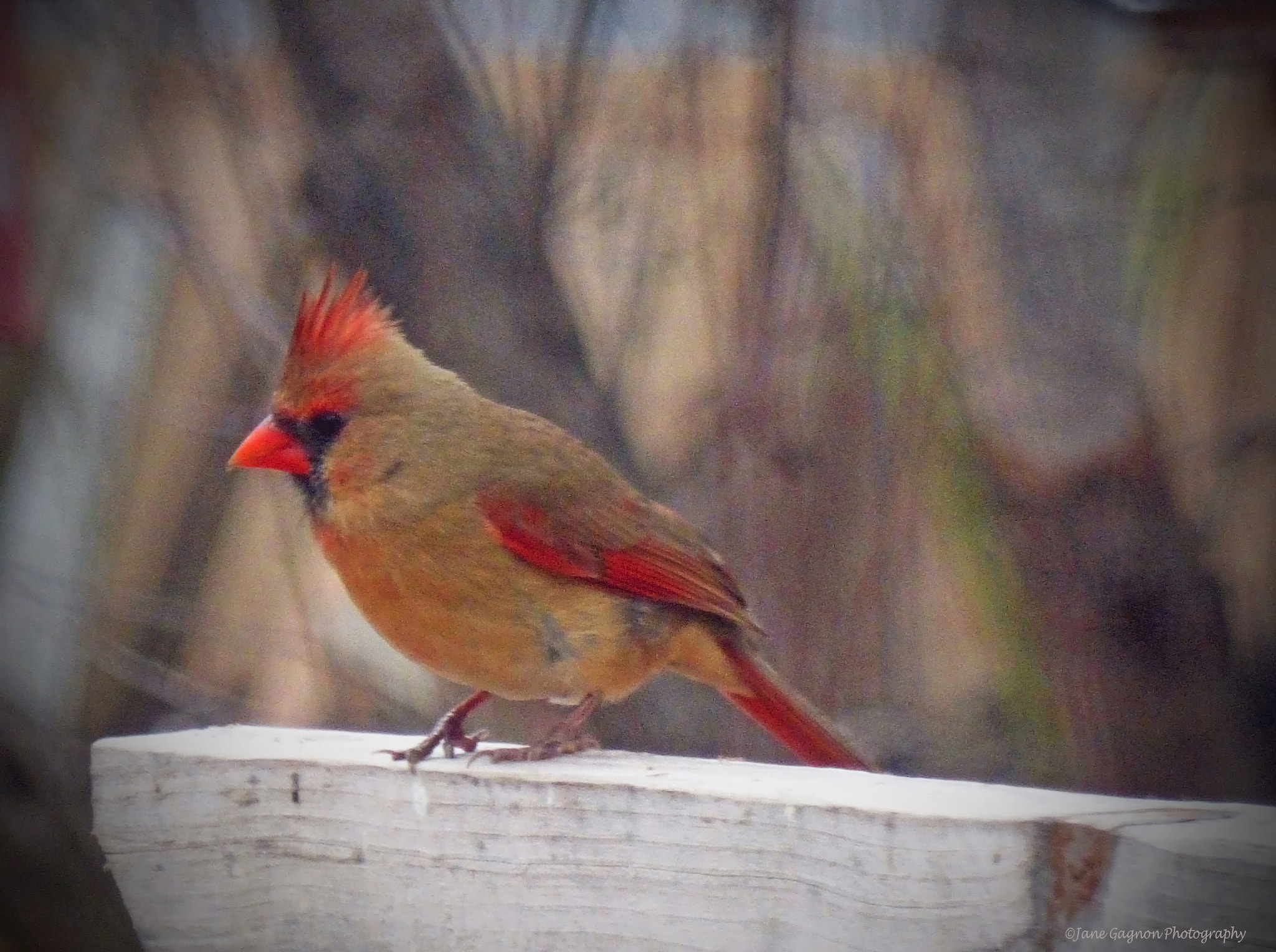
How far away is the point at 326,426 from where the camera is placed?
87.3 inches

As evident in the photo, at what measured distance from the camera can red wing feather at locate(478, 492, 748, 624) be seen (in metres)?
2.16

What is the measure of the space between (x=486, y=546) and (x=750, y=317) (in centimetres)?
97

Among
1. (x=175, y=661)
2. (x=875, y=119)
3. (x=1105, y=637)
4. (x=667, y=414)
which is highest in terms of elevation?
(x=875, y=119)

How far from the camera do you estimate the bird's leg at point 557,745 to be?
1.89 metres

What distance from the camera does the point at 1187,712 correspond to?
8.64 ft

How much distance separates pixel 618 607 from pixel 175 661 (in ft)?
5.34

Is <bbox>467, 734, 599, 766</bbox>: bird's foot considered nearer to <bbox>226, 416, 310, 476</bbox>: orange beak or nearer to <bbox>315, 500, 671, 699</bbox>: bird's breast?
<bbox>315, 500, 671, 699</bbox>: bird's breast

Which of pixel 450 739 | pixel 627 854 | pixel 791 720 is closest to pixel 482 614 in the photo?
pixel 450 739

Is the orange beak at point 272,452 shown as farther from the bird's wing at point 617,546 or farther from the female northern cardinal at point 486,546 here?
the bird's wing at point 617,546

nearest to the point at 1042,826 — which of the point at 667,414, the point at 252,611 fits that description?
the point at 667,414

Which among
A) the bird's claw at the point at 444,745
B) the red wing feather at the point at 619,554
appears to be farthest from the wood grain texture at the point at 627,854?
the red wing feather at the point at 619,554

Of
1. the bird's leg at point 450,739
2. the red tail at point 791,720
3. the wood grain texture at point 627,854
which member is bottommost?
the red tail at point 791,720

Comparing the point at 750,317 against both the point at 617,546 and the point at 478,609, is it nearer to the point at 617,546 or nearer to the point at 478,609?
the point at 617,546

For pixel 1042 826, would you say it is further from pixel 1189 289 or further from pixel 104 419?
pixel 104 419
